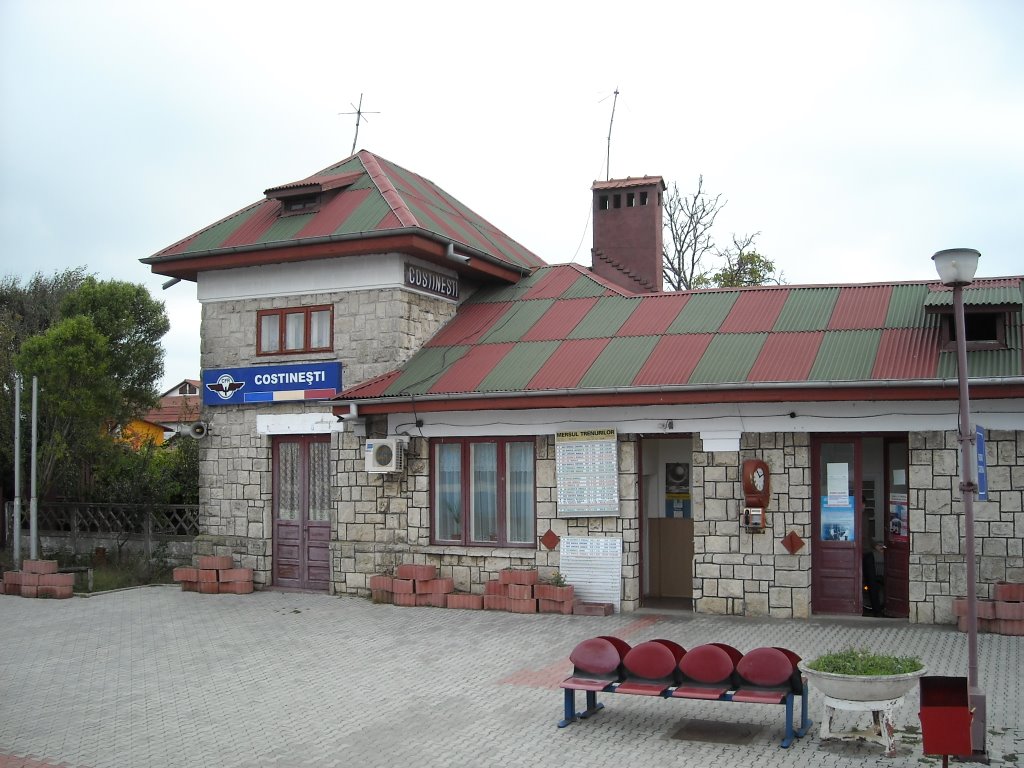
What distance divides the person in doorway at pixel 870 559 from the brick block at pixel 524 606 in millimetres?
4137

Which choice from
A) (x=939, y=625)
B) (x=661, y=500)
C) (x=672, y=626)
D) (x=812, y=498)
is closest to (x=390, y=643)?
(x=672, y=626)

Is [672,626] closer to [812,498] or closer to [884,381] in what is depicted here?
[812,498]

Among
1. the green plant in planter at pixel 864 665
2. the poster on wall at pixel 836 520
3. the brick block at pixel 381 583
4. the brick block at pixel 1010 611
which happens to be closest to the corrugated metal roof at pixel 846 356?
the poster on wall at pixel 836 520

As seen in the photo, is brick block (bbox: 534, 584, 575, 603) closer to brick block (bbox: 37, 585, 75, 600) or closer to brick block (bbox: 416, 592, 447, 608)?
brick block (bbox: 416, 592, 447, 608)

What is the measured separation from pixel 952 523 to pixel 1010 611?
116 cm

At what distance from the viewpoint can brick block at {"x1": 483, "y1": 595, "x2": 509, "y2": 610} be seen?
13805 millimetres

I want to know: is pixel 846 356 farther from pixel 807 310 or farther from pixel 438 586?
pixel 438 586

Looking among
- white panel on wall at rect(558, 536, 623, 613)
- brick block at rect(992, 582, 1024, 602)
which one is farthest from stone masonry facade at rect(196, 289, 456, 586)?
brick block at rect(992, 582, 1024, 602)

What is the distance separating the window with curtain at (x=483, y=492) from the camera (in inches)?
565

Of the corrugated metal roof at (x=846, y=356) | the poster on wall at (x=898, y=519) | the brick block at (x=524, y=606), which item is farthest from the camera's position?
the brick block at (x=524, y=606)

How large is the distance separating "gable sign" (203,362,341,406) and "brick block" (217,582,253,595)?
9.23 feet

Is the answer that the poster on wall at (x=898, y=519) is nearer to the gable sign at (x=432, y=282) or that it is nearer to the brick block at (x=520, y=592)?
the brick block at (x=520, y=592)

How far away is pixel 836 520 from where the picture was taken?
41.9ft

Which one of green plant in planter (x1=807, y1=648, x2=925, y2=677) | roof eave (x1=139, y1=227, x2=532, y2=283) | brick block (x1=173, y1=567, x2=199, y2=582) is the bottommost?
brick block (x1=173, y1=567, x2=199, y2=582)
